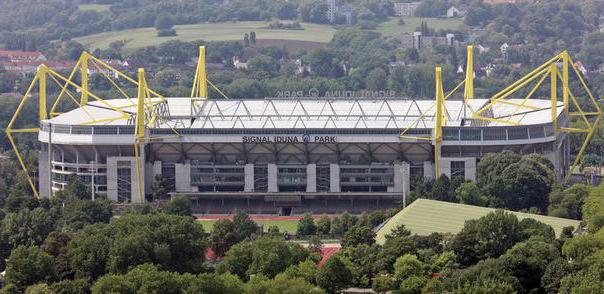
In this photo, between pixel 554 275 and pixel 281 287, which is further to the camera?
pixel 554 275

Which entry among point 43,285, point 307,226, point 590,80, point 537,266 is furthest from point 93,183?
point 590,80

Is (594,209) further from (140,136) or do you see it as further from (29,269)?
(140,136)

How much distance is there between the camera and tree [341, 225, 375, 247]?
8800 centimetres

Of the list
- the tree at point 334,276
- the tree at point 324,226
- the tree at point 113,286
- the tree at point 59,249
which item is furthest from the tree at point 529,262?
the tree at point 324,226

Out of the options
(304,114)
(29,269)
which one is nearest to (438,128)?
(304,114)

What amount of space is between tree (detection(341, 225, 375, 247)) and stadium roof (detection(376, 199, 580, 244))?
2.67 ft

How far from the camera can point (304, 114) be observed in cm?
11600

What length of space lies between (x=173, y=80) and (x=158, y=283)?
113088mm

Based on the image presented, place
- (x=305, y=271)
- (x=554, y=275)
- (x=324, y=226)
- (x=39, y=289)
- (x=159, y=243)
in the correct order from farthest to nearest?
1. (x=324, y=226)
2. (x=159, y=243)
3. (x=305, y=271)
4. (x=39, y=289)
5. (x=554, y=275)

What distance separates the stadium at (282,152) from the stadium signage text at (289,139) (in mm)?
55

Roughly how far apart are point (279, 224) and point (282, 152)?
28.4 ft

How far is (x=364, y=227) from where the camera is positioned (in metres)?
89.6

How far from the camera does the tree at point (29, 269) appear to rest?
81.3 metres

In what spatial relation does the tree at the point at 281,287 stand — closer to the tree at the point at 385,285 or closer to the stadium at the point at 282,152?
Answer: the tree at the point at 385,285
